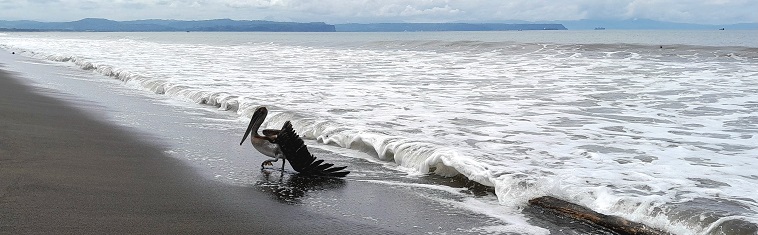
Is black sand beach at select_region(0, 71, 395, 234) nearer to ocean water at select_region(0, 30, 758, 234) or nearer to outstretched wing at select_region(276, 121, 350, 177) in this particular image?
outstretched wing at select_region(276, 121, 350, 177)

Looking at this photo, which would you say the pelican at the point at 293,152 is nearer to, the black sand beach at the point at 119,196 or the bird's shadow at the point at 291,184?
the bird's shadow at the point at 291,184

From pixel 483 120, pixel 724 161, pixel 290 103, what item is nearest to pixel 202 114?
pixel 290 103

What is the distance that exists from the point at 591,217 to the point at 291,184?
2059 mm

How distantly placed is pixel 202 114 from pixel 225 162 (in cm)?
375

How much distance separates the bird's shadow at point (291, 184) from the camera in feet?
15.5

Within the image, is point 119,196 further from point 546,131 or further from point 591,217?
point 546,131

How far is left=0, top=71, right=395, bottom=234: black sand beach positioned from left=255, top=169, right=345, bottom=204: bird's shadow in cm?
14

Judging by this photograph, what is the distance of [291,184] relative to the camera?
5102 mm

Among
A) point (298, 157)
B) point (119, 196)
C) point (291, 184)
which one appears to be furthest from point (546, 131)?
point (119, 196)

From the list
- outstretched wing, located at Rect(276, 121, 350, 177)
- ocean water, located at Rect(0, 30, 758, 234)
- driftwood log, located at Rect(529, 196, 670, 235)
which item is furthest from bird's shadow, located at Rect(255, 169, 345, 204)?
driftwood log, located at Rect(529, 196, 670, 235)

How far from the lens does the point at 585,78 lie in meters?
16.2

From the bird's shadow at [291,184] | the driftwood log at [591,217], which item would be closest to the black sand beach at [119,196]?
the bird's shadow at [291,184]

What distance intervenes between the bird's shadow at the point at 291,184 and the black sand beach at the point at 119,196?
14cm

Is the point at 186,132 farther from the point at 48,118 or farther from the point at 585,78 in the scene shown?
the point at 585,78
